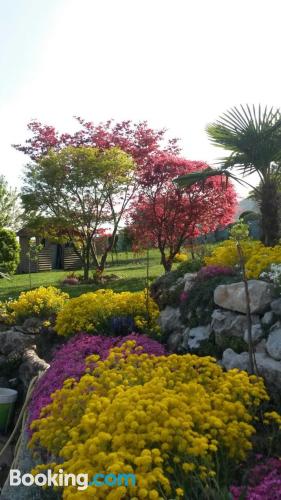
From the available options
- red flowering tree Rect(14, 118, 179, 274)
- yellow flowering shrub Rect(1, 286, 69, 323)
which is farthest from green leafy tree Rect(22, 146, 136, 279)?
yellow flowering shrub Rect(1, 286, 69, 323)

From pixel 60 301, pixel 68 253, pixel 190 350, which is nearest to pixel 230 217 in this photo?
pixel 60 301

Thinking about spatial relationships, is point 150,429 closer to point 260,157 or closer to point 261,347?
point 261,347

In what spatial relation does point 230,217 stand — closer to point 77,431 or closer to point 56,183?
point 56,183

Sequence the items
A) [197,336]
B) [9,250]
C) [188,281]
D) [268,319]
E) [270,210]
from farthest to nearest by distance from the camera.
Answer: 1. [9,250]
2. [270,210]
3. [188,281]
4. [197,336]
5. [268,319]

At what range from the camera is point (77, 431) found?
122 inches

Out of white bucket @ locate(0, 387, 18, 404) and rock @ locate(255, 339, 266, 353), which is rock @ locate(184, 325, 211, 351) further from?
white bucket @ locate(0, 387, 18, 404)

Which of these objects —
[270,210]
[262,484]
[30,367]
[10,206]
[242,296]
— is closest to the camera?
[262,484]

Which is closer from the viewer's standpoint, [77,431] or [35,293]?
[77,431]

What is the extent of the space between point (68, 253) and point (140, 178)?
503 inches

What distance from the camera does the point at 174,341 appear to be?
19.4ft

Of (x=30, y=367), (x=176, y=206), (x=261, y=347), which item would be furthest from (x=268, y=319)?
(x=176, y=206)

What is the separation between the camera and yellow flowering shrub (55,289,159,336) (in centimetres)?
676

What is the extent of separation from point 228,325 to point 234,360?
572mm

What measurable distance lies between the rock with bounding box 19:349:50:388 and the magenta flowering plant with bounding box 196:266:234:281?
240 centimetres
